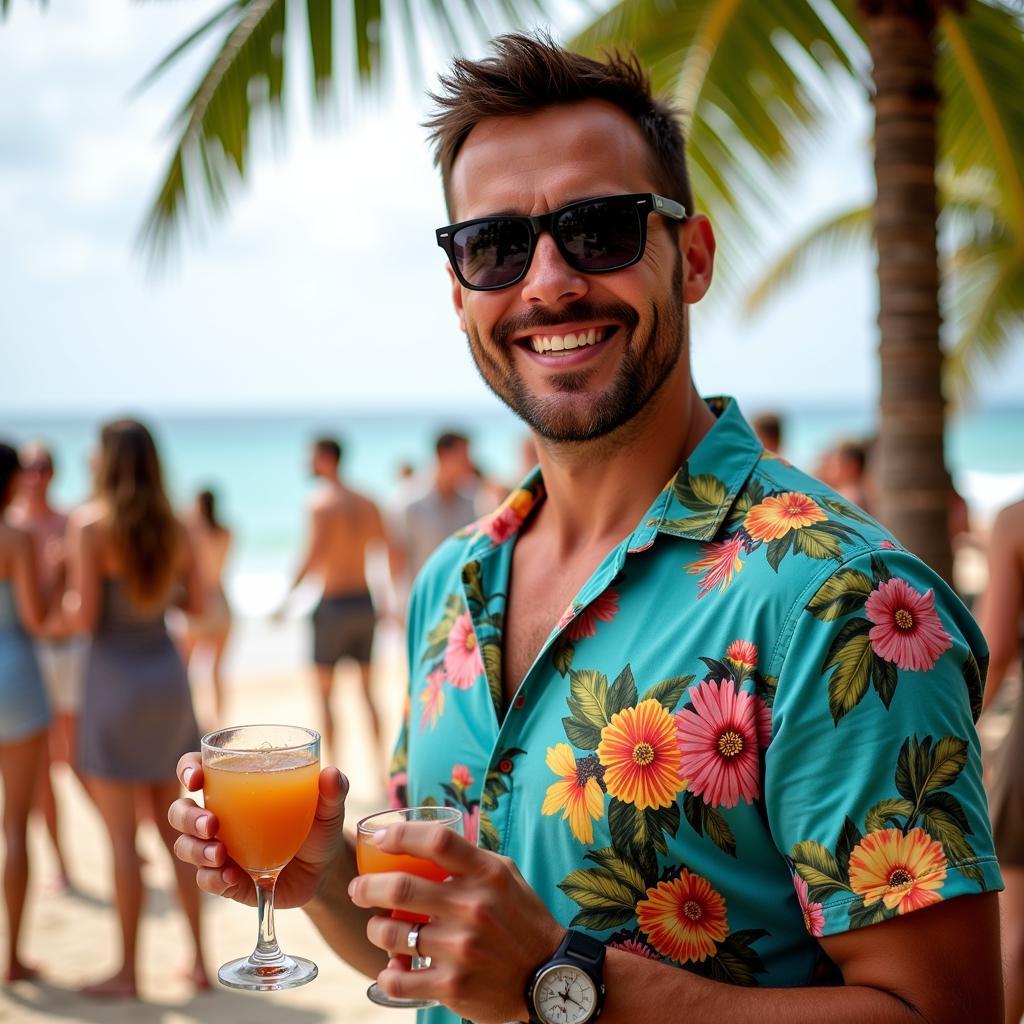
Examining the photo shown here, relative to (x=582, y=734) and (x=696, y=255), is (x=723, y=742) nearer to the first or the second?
(x=582, y=734)

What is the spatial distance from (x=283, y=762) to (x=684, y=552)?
65cm

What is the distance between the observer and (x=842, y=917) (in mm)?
1266

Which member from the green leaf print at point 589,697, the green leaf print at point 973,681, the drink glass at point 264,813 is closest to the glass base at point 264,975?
the drink glass at point 264,813

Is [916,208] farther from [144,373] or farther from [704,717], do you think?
[144,373]

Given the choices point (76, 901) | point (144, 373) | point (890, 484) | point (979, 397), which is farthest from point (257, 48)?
point (144, 373)

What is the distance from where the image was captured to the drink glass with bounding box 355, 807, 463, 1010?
4.31 ft

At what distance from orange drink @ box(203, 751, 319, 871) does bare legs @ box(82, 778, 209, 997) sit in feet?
11.6

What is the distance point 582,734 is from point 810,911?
1.22 ft

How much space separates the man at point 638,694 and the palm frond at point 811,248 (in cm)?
1126

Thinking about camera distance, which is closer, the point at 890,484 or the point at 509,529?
the point at 509,529

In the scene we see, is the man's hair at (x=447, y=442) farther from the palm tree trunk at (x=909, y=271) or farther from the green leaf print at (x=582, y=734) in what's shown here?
the green leaf print at (x=582, y=734)

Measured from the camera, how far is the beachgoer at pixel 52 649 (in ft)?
19.8

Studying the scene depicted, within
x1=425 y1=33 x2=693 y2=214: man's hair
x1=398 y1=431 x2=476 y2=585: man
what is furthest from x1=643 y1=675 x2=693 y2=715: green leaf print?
x1=398 y1=431 x2=476 y2=585: man

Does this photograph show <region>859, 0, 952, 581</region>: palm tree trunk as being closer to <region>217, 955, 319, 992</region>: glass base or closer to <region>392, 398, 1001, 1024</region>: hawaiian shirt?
<region>392, 398, 1001, 1024</region>: hawaiian shirt
